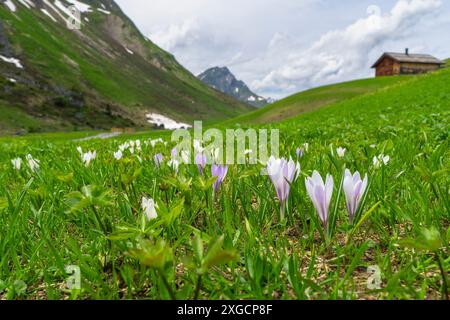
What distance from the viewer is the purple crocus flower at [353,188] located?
1571mm

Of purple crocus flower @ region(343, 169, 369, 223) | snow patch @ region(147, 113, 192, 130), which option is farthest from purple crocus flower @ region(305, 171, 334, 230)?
snow patch @ region(147, 113, 192, 130)

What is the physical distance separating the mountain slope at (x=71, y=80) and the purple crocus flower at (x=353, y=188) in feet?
288

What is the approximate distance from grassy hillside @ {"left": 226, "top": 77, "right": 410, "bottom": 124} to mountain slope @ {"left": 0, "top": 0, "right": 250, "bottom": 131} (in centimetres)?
5245

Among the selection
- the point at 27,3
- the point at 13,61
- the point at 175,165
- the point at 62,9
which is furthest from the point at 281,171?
the point at 62,9

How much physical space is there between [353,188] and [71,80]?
133m

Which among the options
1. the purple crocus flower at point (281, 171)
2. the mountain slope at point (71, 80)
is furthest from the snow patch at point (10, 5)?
the purple crocus flower at point (281, 171)

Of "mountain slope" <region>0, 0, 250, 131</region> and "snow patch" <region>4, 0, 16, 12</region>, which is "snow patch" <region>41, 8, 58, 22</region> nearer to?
"mountain slope" <region>0, 0, 250, 131</region>

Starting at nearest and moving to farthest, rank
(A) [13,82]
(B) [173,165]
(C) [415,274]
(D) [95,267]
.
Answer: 1. (C) [415,274]
2. (D) [95,267]
3. (B) [173,165]
4. (A) [13,82]

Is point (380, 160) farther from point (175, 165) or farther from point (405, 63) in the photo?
point (405, 63)

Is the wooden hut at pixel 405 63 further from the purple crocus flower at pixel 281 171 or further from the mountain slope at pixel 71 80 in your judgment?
the purple crocus flower at pixel 281 171

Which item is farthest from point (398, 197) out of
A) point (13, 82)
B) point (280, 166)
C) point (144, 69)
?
point (144, 69)
